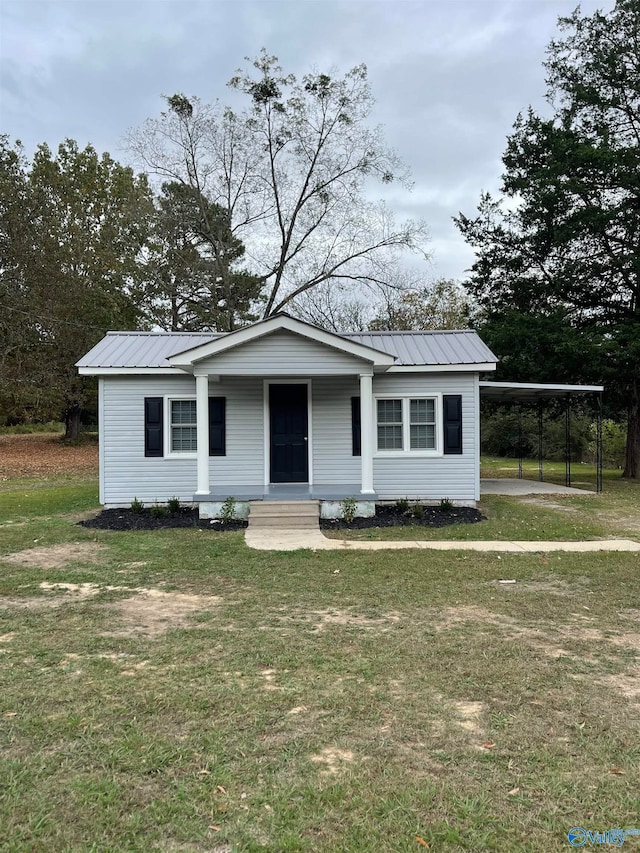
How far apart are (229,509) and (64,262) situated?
20.9 m

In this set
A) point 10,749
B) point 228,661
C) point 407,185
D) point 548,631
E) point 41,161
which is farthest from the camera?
point 41,161

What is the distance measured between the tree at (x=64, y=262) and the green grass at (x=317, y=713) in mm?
20295

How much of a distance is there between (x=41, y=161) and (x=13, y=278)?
928 cm

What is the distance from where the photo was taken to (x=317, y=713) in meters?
3.31

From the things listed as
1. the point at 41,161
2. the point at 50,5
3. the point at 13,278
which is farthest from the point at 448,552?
the point at 41,161


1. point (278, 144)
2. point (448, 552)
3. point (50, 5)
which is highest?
point (278, 144)

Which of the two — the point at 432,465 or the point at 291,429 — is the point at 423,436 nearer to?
the point at 432,465

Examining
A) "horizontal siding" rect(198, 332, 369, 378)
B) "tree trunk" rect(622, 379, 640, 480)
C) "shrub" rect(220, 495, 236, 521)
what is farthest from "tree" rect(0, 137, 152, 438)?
"tree trunk" rect(622, 379, 640, 480)

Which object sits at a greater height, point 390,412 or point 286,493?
point 390,412

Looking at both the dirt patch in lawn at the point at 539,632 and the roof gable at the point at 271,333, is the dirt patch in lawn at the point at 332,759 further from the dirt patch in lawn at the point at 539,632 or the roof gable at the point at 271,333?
the roof gable at the point at 271,333

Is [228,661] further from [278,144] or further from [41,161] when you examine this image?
[41,161]

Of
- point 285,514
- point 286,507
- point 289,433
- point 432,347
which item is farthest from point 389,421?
point 285,514

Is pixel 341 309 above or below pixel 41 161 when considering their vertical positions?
below

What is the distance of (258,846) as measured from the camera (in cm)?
225
